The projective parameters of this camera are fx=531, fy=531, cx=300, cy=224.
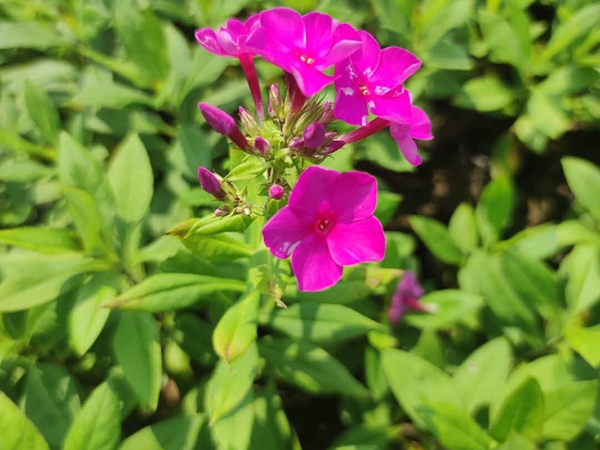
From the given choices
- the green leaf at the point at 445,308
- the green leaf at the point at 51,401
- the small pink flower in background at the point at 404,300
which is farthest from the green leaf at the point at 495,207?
the green leaf at the point at 51,401

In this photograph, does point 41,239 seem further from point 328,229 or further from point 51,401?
point 328,229

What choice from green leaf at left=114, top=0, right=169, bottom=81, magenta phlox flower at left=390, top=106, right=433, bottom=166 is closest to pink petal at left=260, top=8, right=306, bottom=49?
magenta phlox flower at left=390, top=106, right=433, bottom=166

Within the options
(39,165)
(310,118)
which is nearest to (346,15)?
(310,118)

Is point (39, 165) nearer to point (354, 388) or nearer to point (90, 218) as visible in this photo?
point (90, 218)

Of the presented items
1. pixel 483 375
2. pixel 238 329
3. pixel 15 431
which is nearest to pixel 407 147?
pixel 238 329

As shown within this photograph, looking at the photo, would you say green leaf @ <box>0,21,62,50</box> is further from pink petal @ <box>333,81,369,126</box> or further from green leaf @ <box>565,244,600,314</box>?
green leaf @ <box>565,244,600,314</box>

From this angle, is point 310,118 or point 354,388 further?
point 354,388
